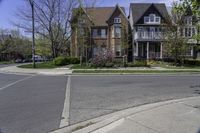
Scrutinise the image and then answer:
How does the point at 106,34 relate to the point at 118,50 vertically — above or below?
above

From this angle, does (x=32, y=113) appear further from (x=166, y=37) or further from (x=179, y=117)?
(x=166, y=37)

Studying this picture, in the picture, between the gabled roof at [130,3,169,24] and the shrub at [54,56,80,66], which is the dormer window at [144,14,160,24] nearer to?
the gabled roof at [130,3,169,24]

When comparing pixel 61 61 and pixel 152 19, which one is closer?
pixel 61 61

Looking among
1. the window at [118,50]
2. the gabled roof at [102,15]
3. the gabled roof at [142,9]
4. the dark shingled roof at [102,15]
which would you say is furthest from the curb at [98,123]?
the dark shingled roof at [102,15]

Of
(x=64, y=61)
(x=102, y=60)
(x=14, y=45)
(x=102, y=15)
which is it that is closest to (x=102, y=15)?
(x=102, y=15)

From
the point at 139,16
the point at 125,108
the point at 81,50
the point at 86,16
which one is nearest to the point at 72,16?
the point at 86,16

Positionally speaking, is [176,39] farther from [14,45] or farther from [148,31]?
[14,45]

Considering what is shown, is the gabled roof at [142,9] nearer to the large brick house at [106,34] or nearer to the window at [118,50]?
the large brick house at [106,34]

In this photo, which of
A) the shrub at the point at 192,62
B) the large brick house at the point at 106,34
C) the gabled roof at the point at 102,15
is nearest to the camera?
the shrub at the point at 192,62

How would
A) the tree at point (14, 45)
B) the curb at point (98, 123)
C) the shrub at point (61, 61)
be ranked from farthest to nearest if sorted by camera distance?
the tree at point (14, 45) < the shrub at point (61, 61) < the curb at point (98, 123)

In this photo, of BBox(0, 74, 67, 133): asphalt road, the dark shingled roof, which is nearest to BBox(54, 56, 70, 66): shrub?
the dark shingled roof

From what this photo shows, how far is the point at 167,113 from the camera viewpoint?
30.1 ft

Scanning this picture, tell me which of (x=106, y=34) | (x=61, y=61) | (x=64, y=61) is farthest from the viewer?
(x=106, y=34)

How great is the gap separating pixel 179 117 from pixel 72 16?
137ft
